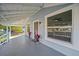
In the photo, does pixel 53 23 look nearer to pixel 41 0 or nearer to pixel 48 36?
pixel 48 36

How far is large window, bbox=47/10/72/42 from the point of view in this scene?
672 cm

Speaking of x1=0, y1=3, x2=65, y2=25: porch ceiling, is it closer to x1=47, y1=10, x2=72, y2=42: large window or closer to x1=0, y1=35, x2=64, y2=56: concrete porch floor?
x1=47, y1=10, x2=72, y2=42: large window

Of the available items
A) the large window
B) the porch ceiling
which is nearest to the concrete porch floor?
the large window

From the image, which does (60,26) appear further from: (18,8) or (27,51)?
(18,8)

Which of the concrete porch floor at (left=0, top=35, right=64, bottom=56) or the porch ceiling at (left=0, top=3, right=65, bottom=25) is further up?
the porch ceiling at (left=0, top=3, right=65, bottom=25)

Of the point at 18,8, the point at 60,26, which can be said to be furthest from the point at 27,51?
the point at 18,8

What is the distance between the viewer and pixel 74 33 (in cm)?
604

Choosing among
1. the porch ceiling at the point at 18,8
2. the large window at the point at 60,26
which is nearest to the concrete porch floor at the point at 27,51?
the large window at the point at 60,26

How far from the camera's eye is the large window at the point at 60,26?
672 centimetres

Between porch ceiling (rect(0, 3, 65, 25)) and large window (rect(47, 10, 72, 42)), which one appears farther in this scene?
porch ceiling (rect(0, 3, 65, 25))

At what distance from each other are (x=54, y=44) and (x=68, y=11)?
2.60 m

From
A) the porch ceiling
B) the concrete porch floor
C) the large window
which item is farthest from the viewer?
the concrete porch floor

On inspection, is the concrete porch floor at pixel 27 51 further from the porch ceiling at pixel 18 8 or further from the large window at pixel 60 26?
the porch ceiling at pixel 18 8

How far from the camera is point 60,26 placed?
8023mm
